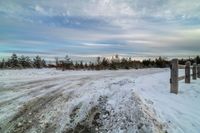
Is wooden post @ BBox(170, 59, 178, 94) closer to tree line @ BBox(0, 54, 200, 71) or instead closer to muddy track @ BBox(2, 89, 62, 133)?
muddy track @ BBox(2, 89, 62, 133)

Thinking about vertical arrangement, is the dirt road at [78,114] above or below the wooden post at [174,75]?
below

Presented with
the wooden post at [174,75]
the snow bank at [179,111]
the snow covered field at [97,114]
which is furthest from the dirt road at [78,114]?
the wooden post at [174,75]

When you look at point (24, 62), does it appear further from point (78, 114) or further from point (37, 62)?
point (78, 114)

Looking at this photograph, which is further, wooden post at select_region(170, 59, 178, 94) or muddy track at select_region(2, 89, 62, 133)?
wooden post at select_region(170, 59, 178, 94)

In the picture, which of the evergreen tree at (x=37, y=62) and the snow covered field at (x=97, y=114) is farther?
the evergreen tree at (x=37, y=62)

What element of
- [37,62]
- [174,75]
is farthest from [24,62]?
[174,75]

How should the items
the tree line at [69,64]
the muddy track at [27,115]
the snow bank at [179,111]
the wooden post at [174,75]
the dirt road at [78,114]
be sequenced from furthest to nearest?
the tree line at [69,64] < the wooden post at [174,75] < the snow bank at [179,111] < the muddy track at [27,115] < the dirt road at [78,114]

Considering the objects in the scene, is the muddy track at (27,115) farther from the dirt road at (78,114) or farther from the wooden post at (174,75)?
the wooden post at (174,75)

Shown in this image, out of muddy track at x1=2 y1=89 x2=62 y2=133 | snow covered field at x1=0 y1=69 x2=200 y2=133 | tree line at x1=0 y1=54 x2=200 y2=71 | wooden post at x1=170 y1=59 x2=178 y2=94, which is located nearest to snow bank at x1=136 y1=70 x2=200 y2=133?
snow covered field at x1=0 y1=69 x2=200 y2=133

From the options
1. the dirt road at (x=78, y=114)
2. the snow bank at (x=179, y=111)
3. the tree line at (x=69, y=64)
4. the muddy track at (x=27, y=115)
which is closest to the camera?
the dirt road at (x=78, y=114)

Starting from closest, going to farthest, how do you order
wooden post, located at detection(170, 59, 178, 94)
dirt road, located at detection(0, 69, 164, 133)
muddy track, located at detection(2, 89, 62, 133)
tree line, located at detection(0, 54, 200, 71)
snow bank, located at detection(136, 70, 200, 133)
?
dirt road, located at detection(0, 69, 164, 133)
muddy track, located at detection(2, 89, 62, 133)
snow bank, located at detection(136, 70, 200, 133)
wooden post, located at detection(170, 59, 178, 94)
tree line, located at detection(0, 54, 200, 71)

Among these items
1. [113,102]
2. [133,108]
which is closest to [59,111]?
[113,102]

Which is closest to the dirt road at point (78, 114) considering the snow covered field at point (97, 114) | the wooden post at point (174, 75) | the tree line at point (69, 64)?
the snow covered field at point (97, 114)

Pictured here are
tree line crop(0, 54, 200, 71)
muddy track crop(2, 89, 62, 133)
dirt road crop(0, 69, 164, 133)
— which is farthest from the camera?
tree line crop(0, 54, 200, 71)
